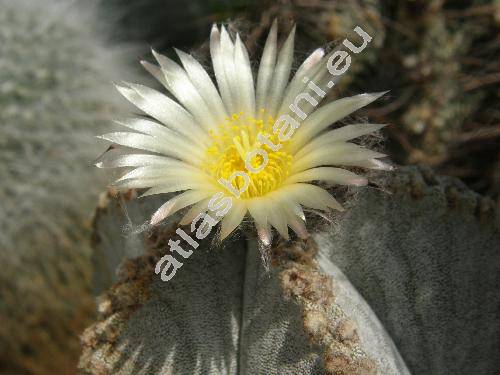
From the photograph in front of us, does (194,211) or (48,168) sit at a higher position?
(48,168)

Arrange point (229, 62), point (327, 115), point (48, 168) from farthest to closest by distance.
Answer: point (48, 168) → point (229, 62) → point (327, 115)

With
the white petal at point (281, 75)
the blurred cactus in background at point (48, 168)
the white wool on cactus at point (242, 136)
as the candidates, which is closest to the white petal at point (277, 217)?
the white wool on cactus at point (242, 136)

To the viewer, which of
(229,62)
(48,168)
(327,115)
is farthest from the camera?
(48,168)

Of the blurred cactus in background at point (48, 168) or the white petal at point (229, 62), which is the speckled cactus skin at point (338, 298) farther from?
the blurred cactus in background at point (48, 168)

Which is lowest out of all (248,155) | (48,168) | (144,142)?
(144,142)

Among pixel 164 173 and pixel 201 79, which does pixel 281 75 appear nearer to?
pixel 201 79

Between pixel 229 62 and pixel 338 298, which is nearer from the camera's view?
pixel 338 298

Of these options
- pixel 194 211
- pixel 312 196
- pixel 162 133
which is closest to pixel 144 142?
pixel 162 133
